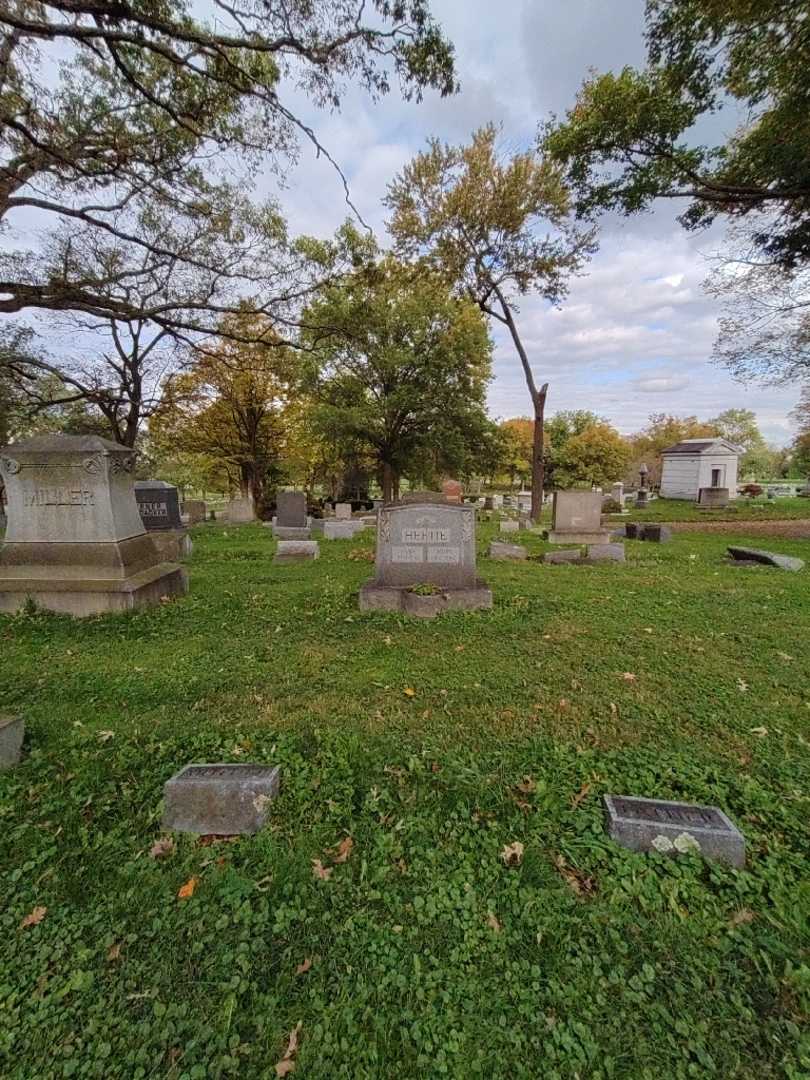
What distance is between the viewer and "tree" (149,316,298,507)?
62.5 ft

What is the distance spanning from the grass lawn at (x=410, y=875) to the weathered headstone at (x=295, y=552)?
4.51m

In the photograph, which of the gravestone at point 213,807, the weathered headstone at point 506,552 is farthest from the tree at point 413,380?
the gravestone at point 213,807

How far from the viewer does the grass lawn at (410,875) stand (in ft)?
4.50

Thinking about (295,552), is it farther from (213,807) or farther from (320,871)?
(320,871)

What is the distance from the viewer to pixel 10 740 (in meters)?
2.53

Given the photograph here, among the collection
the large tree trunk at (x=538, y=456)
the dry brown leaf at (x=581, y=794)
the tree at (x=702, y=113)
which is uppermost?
the tree at (x=702, y=113)

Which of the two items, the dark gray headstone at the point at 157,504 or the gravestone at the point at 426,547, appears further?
the dark gray headstone at the point at 157,504

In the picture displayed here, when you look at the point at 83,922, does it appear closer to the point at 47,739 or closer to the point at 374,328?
the point at 47,739

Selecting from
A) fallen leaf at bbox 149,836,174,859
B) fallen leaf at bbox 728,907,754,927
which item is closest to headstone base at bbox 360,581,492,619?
fallen leaf at bbox 149,836,174,859

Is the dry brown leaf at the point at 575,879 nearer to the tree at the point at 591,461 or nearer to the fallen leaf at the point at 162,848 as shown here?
the fallen leaf at the point at 162,848

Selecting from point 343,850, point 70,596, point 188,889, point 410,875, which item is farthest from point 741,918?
point 70,596

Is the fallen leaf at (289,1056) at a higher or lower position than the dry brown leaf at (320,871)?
lower

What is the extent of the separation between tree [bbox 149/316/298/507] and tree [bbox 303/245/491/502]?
260cm

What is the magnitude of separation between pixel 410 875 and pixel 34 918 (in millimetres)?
1445
